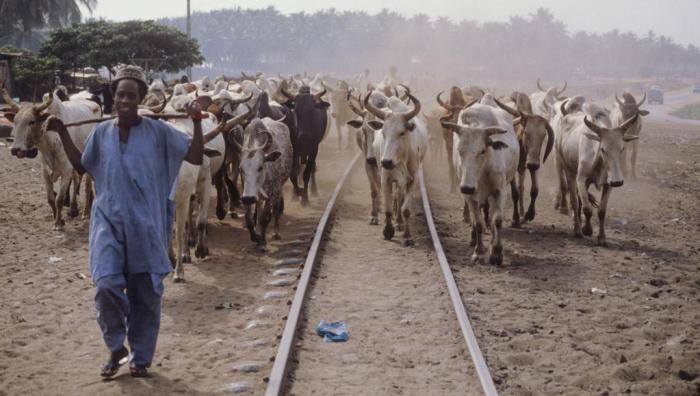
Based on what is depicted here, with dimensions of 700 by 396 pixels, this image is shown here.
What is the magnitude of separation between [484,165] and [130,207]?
5.72 metres

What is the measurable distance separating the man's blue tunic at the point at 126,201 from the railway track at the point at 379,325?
129cm

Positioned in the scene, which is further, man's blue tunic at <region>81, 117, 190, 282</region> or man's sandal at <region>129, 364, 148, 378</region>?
man's sandal at <region>129, 364, 148, 378</region>

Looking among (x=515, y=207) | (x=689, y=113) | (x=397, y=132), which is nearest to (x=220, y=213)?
(x=397, y=132)

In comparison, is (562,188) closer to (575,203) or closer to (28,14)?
(575,203)

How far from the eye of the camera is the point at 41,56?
38688 millimetres

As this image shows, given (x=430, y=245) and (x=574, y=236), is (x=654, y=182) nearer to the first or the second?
(x=574, y=236)

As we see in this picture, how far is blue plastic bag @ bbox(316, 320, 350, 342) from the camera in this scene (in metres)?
7.39

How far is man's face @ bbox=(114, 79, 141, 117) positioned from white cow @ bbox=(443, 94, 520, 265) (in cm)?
509

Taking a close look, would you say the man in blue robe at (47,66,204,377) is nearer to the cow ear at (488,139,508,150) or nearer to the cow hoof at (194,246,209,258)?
the cow hoof at (194,246,209,258)

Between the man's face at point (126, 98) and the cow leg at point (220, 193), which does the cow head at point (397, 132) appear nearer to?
the cow leg at point (220, 193)

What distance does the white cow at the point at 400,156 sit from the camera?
11.7 m

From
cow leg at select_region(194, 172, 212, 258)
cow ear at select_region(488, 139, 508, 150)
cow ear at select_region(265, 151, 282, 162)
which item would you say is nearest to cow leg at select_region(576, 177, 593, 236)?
cow ear at select_region(488, 139, 508, 150)

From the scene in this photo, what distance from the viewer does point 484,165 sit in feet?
34.7

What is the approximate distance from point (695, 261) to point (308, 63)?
134860 millimetres
